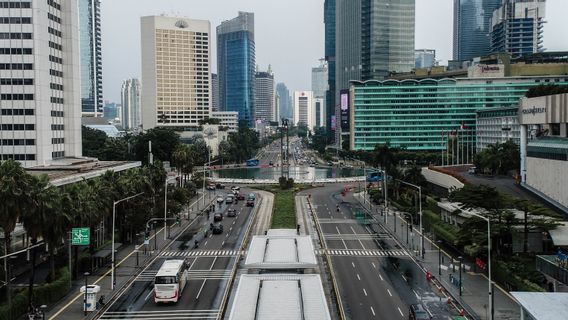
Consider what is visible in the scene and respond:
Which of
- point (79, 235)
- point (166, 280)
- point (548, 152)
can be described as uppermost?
point (548, 152)

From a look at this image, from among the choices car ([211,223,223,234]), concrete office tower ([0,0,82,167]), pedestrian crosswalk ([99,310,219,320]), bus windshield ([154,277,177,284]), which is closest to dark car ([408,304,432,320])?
pedestrian crosswalk ([99,310,219,320])

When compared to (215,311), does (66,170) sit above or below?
above

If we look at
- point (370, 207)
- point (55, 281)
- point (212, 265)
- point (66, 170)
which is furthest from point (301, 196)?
point (55, 281)

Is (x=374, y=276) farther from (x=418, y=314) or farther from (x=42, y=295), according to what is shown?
(x=42, y=295)

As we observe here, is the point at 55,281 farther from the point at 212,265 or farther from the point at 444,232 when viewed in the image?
the point at 444,232

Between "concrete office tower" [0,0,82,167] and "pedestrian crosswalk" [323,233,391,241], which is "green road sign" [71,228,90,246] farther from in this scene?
"concrete office tower" [0,0,82,167]

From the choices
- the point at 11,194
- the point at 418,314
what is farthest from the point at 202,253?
the point at 418,314
